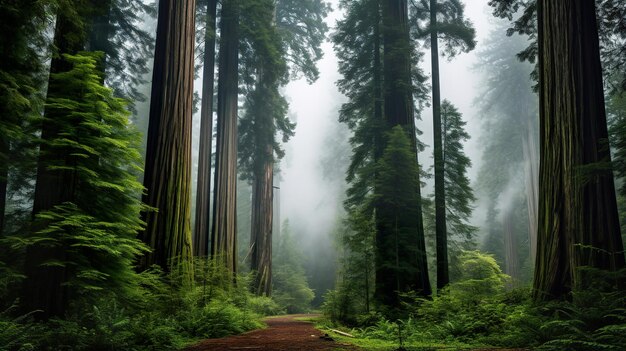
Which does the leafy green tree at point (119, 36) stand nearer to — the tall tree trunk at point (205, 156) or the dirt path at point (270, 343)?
the tall tree trunk at point (205, 156)

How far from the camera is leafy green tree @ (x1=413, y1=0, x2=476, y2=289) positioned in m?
12.7

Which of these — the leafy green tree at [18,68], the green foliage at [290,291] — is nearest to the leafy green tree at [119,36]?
the leafy green tree at [18,68]

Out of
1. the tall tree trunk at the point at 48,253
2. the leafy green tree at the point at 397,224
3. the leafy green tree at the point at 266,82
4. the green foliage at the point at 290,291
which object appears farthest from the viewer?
the green foliage at the point at 290,291

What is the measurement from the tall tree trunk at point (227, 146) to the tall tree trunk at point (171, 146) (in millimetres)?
6983

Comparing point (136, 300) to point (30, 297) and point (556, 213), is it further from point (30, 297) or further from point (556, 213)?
point (556, 213)

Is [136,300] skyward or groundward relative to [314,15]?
groundward

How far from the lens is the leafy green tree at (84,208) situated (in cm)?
525

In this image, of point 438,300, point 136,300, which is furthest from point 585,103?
point 136,300

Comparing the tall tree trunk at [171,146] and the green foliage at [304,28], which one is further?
the green foliage at [304,28]

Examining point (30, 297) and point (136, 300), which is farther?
point (136, 300)

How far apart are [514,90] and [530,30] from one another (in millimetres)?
28642

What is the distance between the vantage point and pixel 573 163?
5.84 meters

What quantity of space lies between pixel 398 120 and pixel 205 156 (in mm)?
7545

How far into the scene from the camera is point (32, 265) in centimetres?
534
